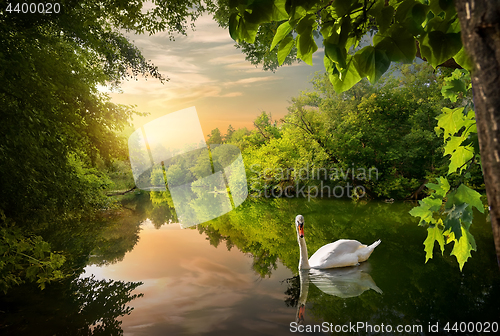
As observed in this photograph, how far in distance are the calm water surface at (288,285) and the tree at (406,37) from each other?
176 inches

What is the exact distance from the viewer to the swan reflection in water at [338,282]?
5.25m

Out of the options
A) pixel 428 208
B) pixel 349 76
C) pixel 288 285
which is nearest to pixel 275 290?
pixel 288 285

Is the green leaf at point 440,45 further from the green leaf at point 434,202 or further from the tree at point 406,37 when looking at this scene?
the green leaf at point 434,202

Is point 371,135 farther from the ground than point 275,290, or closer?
farther from the ground

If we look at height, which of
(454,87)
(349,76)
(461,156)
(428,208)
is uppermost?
(349,76)

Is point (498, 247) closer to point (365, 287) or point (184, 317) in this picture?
point (184, 317)

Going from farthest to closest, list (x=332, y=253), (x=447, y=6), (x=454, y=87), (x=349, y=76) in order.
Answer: (x=332, y=253) < (x=454, y=87) < (x=349, y=76) < (x=447, y=6)

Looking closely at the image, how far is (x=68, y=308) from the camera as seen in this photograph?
4.93 metres

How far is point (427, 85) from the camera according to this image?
19.9 m

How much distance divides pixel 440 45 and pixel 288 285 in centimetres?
582

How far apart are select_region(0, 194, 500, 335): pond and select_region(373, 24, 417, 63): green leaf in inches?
84.9

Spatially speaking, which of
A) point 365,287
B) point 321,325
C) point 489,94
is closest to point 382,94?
point 365,287

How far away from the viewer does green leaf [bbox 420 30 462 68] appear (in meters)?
0.75

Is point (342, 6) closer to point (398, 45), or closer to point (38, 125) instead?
point (398, 45)
